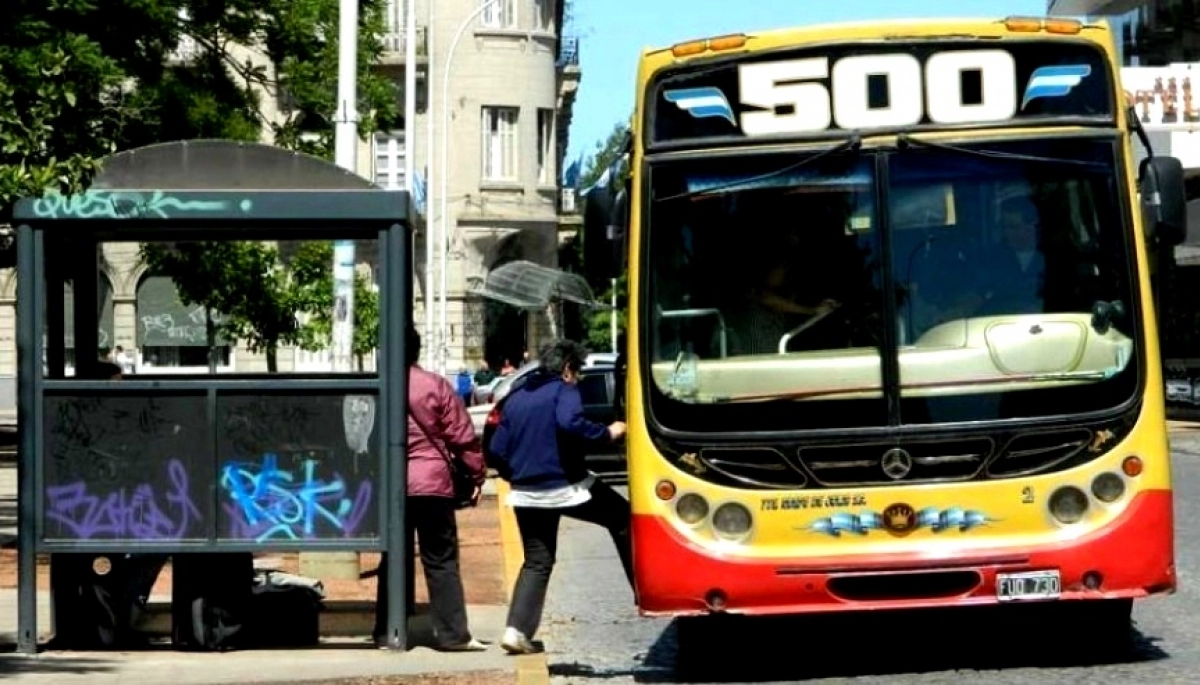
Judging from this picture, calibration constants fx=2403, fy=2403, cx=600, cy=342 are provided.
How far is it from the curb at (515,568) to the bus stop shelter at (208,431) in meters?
0.88

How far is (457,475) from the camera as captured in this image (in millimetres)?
12570

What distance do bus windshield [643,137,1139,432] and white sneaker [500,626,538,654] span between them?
1.60 m

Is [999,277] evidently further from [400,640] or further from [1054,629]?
[400,640]

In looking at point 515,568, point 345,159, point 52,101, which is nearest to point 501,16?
point 345,159

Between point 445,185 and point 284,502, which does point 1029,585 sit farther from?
point 445,185

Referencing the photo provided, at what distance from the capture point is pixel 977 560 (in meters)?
10.8

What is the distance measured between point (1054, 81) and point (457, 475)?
372cm

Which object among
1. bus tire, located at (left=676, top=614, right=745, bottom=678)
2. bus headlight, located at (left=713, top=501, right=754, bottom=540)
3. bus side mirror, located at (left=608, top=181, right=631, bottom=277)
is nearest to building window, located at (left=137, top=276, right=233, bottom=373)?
bus tire, located at (left=676, top=614, right=745, bottom=678)

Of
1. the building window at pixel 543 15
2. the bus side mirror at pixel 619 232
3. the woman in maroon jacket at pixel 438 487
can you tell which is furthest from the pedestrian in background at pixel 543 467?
the building window at pixel 543 15

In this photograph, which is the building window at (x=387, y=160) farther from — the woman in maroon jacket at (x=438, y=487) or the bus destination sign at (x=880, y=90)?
the bus destination sign at (x=880, y=90)

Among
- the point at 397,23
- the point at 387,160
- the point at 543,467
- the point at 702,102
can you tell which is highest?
the point at 397,23

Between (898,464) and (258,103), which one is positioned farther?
(258,103)

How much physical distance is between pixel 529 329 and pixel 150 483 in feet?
158

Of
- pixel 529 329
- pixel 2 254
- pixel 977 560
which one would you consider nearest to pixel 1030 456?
pixel 977 560
